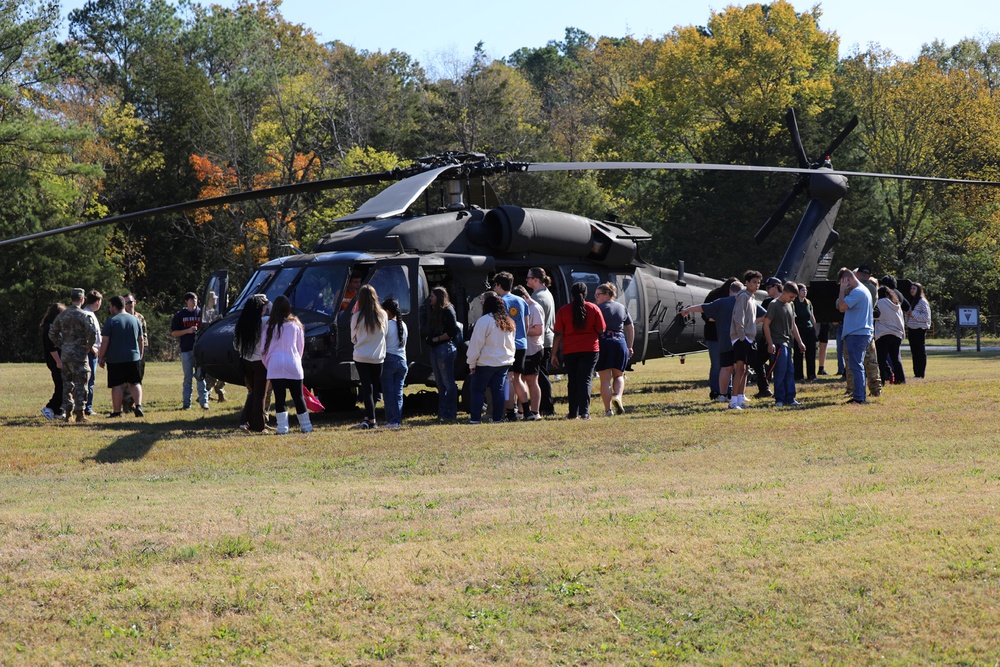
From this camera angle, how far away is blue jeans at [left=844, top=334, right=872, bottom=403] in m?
14.3

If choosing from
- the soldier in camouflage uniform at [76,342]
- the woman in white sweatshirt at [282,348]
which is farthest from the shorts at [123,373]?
the woman in white sweatshirt at [282,348]

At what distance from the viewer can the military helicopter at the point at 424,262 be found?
553 inches

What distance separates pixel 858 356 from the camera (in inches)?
565

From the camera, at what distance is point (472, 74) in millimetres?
51875

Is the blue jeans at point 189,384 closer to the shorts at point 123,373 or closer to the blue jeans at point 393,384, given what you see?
the shorts at point 123,373

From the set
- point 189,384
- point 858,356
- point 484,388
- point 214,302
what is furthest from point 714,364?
point 189,384

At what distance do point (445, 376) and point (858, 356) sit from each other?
16.9 feet

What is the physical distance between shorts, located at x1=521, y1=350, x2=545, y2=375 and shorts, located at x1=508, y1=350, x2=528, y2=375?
68 mm

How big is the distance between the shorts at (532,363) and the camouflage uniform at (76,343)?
561 cm

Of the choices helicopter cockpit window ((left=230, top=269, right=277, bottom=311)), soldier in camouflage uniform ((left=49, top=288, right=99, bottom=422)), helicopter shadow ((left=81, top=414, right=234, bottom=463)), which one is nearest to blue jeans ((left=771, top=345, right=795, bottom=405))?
helicopter cockpit window ((left=230, top=269, right=277, bottom=311))

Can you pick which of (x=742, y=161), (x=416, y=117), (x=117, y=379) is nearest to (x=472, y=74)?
(x=416, y=117)

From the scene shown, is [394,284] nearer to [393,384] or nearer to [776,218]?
[393,384]

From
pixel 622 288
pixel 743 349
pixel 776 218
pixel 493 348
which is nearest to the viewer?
pixel 493 348

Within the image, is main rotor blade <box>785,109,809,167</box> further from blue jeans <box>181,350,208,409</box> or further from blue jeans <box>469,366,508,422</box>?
blue jeans <box>181,350,208,409</box>
